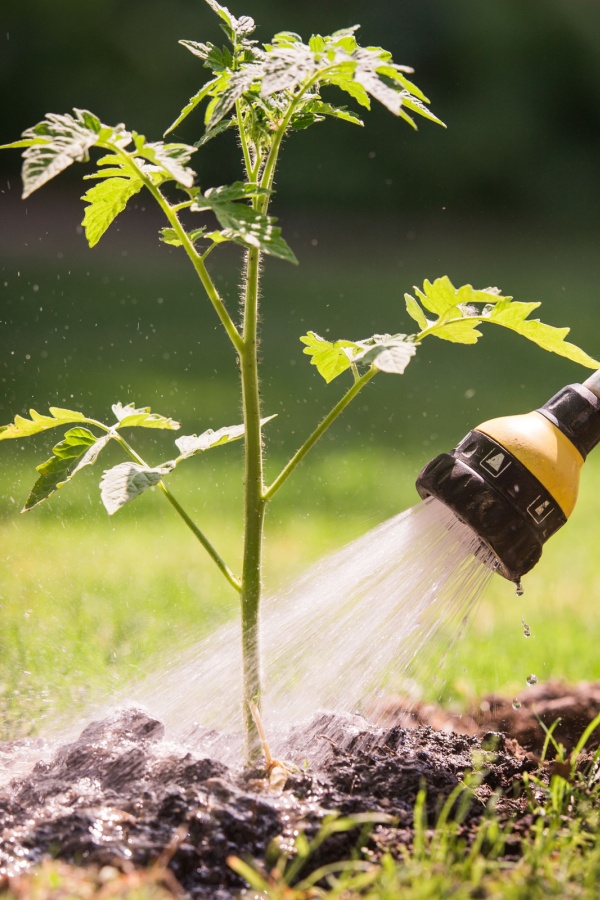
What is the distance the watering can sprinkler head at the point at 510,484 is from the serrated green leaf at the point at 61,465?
423 millimetres

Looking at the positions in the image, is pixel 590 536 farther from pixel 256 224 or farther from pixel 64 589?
pixel 256 224

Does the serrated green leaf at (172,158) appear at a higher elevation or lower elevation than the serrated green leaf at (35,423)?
Result: higher

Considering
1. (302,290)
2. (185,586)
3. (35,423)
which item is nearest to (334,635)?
(35,423)

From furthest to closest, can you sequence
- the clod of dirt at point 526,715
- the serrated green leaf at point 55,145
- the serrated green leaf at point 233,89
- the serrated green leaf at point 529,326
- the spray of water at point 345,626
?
the clod of dirt at point 526,715 → the spray of water at point 345,626 → the serrated green leaf at point 529,326 → the serrated green leaf at point 233,89 → the serrated green leaf at point 55,145

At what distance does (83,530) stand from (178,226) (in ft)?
6.37

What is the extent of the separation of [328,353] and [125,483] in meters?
0.32

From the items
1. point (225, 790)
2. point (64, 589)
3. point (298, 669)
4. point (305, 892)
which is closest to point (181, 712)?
point (298, 669)

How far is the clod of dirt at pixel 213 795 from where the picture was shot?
1.05 meters

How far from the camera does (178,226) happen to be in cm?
117

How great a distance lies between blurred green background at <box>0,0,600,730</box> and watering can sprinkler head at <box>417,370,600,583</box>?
70 centimetres

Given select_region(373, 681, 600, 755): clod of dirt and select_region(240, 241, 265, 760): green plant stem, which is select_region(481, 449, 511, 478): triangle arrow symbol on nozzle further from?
select_region(373, 681, 600, 755): clod of dirt

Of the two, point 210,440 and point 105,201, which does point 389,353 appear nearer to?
point 210,440

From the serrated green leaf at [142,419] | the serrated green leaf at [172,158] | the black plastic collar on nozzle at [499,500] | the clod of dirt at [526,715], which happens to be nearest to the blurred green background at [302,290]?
the clod of dirt at [526,715]

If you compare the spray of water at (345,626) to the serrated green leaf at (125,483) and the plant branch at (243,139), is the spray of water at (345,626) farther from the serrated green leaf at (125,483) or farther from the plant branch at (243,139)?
the plant branch at (243,139)
